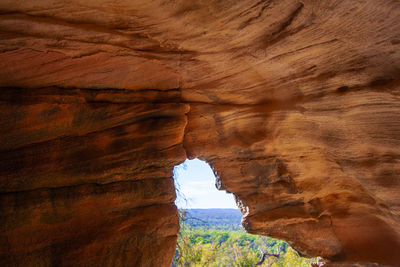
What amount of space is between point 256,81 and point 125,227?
10.3 ft

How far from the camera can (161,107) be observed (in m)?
5.35

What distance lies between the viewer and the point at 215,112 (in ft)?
19.2

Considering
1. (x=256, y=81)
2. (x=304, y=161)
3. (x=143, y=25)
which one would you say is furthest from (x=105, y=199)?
(x=304, y=161)

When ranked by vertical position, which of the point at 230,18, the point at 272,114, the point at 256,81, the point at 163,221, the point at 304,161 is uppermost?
the point at 230,18

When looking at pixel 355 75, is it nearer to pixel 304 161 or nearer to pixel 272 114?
pixel 272 114

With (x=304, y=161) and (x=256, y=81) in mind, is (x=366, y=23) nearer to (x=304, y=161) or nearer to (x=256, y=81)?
(x=256, y=81)

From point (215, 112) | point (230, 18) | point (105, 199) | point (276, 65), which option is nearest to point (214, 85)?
point (215, 112)

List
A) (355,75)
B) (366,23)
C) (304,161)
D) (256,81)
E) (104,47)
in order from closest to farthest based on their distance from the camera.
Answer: (366,23) → (104,47) → (355,75) → (256,81) → (304,161)

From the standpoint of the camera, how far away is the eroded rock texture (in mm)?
3809

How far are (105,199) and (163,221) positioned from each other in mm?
967

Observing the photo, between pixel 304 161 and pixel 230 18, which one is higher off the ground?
pixel 230 18

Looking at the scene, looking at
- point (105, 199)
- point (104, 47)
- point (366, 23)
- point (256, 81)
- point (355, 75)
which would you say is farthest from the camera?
point (256, 81)

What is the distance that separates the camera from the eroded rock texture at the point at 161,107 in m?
3.81

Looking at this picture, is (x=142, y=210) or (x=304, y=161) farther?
(x=304, y=161)
